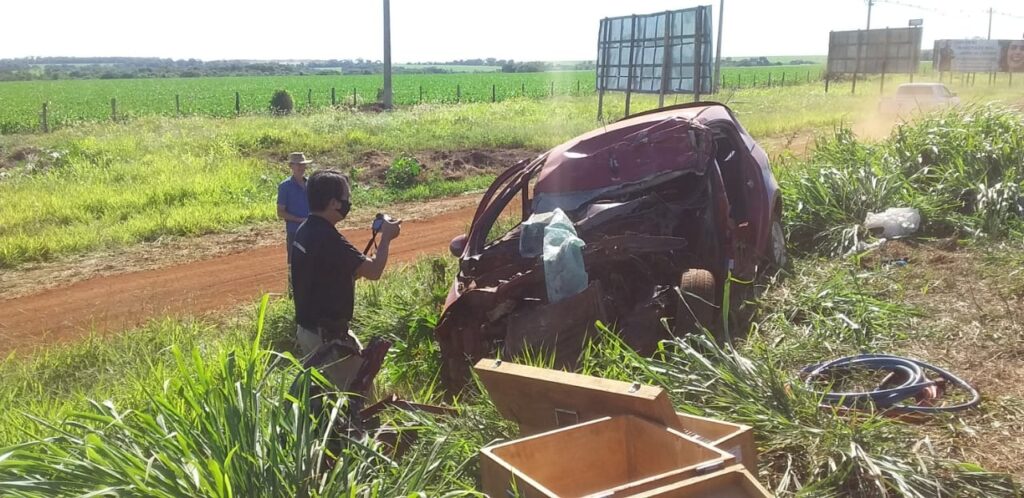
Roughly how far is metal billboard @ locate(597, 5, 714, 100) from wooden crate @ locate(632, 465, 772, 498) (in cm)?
1604

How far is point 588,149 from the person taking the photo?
21.6 feet

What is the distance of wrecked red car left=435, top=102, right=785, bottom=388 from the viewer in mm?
5312

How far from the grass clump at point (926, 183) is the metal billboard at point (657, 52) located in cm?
802

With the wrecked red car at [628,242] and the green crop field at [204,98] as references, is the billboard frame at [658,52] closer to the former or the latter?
the wrecked red car at [628,242]

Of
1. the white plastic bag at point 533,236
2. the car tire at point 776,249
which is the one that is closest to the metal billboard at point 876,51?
the car tire at point 776,249

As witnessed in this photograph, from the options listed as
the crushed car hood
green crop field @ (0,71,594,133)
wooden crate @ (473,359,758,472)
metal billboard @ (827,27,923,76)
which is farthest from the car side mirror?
metal billboard @ (827,27,923,76)

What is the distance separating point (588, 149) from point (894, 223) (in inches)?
141

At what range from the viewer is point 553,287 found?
17.5 feet

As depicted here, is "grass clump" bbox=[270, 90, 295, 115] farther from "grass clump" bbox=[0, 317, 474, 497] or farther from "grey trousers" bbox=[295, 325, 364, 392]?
"grass clump" bbox=[0, 317, 474, 497]

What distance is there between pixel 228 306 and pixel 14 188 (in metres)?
7.99

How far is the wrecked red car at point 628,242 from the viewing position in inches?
209

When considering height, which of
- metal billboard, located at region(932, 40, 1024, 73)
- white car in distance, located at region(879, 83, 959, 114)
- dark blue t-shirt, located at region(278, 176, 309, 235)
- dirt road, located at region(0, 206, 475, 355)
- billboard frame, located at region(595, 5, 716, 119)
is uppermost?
metal billboard, located at region(932, 40, 1024, 73)

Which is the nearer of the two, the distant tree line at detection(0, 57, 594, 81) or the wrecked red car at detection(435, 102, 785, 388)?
the wrecked red car at detection(435, 102, 785, 388)

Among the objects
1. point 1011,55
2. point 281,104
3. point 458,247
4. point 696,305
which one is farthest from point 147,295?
point 1011,55
